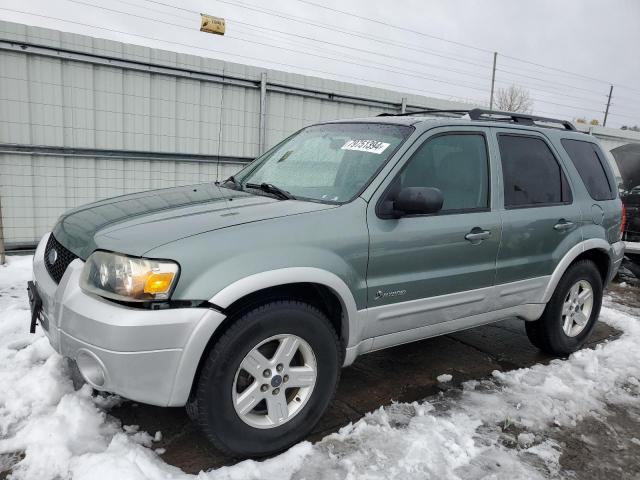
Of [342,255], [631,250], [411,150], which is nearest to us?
[342,255]

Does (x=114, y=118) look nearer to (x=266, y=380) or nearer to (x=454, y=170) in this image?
(x=454, y=170)

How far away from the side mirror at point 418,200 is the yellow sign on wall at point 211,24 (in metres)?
5.67

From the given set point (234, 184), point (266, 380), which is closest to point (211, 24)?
point (234, 184)

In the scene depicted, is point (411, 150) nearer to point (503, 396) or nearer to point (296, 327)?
point (296, 327)

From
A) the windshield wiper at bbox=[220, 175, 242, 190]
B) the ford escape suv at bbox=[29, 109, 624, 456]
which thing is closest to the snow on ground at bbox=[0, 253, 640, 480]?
the ford escape suv at bbox=[29, 109, 624, 456]

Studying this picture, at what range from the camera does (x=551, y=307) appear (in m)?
4.03

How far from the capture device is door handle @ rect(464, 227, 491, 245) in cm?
322

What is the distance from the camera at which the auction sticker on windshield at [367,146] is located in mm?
3115

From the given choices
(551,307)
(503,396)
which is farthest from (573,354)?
(503,396)

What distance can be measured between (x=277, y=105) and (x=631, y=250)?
18.5 ft

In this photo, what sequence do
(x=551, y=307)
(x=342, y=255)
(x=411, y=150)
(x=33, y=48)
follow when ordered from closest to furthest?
(x=342, y=255), (x=411, y=150), (x=551, y=307), (x=33, y=48)

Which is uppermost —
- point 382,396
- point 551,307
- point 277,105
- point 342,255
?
point 277,105

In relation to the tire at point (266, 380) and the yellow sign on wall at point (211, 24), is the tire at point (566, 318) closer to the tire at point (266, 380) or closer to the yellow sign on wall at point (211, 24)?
the tire at point (266, 380)

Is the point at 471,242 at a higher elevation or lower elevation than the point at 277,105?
lower
